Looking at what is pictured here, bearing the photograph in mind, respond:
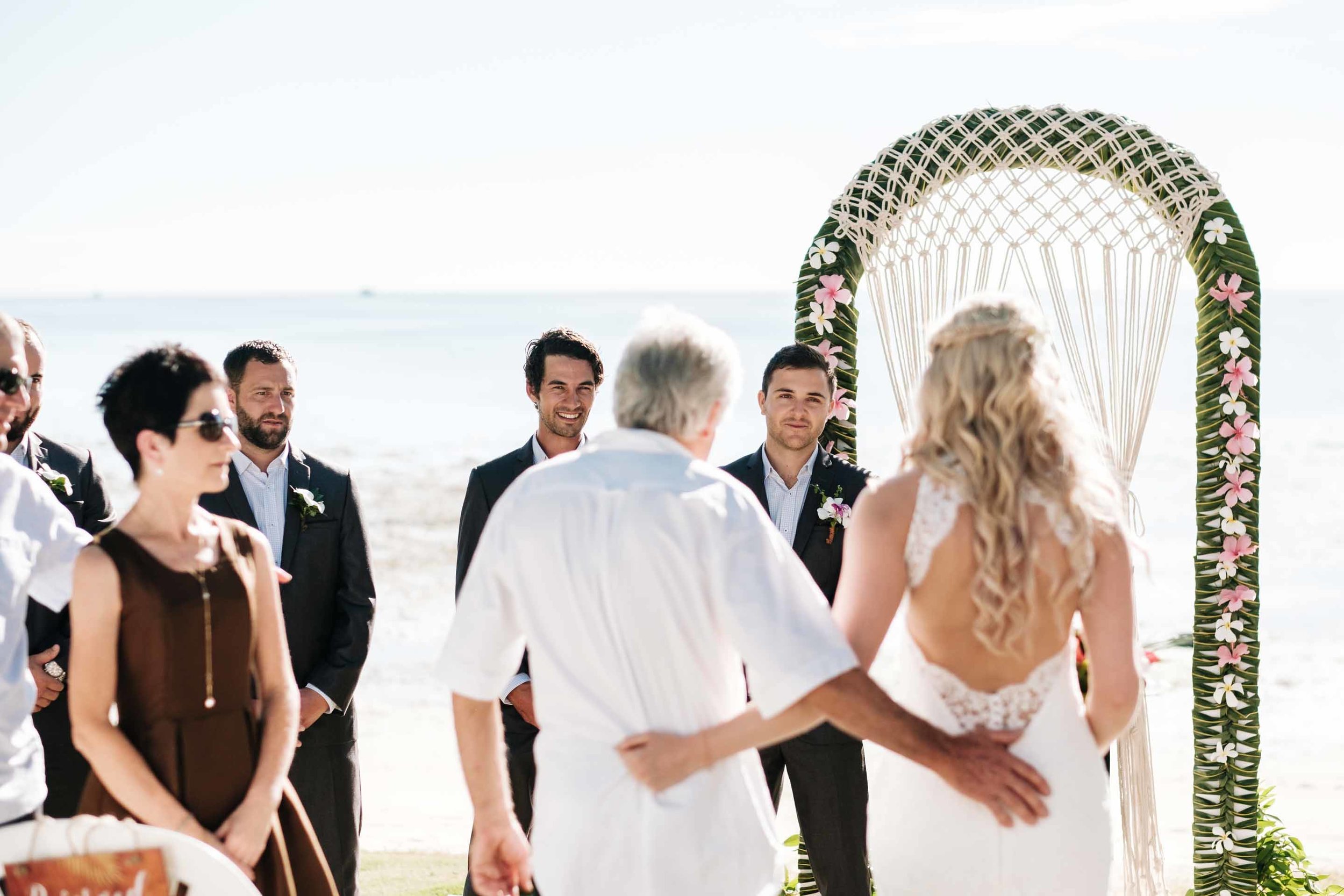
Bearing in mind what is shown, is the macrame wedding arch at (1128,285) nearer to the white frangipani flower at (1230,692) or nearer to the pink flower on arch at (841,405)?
the white frangipani flower at (1230,692)

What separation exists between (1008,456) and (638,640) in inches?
31.1

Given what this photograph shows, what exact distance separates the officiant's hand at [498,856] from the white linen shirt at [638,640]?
0.31ft

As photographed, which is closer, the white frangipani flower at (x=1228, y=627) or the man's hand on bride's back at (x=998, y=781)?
the man's hand on bride's back at (x=998, y=781)

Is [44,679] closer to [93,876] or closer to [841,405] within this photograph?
[93,876]

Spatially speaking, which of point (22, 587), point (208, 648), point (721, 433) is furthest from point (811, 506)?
point (721, 433)

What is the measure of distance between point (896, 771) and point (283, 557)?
2172mm

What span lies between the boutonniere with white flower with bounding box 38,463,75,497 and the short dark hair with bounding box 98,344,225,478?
57.2 inches

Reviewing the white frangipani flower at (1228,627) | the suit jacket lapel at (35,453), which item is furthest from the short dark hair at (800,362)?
the suit jacket lapel at (35,453)

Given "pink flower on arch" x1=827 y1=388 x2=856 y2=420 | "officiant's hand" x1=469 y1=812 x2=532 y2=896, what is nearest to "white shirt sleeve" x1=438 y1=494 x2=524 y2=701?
"officiant's hand" x1=469 y1=812 x2=532 y2=896

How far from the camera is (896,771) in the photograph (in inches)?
107

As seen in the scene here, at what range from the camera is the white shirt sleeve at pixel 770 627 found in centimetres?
232

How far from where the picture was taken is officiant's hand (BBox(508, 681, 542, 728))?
402cm

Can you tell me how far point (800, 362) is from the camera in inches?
163

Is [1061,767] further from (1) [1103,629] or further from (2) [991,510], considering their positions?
(2) [991,510]
